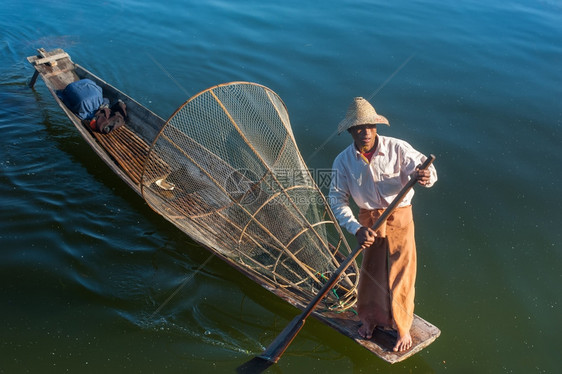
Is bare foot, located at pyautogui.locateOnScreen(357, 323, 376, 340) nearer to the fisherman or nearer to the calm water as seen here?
the fisherman

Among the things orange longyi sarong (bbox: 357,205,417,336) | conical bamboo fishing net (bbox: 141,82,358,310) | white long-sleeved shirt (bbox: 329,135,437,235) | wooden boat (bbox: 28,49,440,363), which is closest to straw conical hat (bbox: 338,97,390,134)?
white long-sleeved shirt (bbox: 329,135,437,235)

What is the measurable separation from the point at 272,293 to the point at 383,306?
1056 millimetres

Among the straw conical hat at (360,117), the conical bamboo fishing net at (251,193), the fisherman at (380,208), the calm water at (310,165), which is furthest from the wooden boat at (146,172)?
the straw conical hat at (360,117)

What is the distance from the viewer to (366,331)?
10.4 ft

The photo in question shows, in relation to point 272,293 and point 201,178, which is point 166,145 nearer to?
point 201,178

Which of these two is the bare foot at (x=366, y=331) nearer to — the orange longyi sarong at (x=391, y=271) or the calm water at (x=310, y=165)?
the orange longyi sarong at (x=391, y=271)

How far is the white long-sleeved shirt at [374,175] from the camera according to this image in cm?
274

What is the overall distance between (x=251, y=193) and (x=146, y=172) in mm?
1375

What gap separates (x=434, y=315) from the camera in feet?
12.1

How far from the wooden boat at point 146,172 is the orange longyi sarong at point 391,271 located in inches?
7.1

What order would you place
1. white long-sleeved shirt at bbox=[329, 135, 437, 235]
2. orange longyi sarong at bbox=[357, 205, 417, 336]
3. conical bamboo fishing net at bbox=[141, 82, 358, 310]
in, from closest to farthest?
white long-sleeved shirt at bbox=[329, 135, 437, 235]
orange longyi sarong at bbox=[357, 205, 417, 336]
conical bamboo fishing net at bbox=[141, 82, 358, 310]

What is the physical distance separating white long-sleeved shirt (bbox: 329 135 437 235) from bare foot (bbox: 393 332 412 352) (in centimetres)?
90

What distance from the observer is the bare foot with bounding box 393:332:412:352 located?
10.1 ft

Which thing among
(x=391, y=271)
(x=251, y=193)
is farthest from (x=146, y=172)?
(x=391, y=271)
